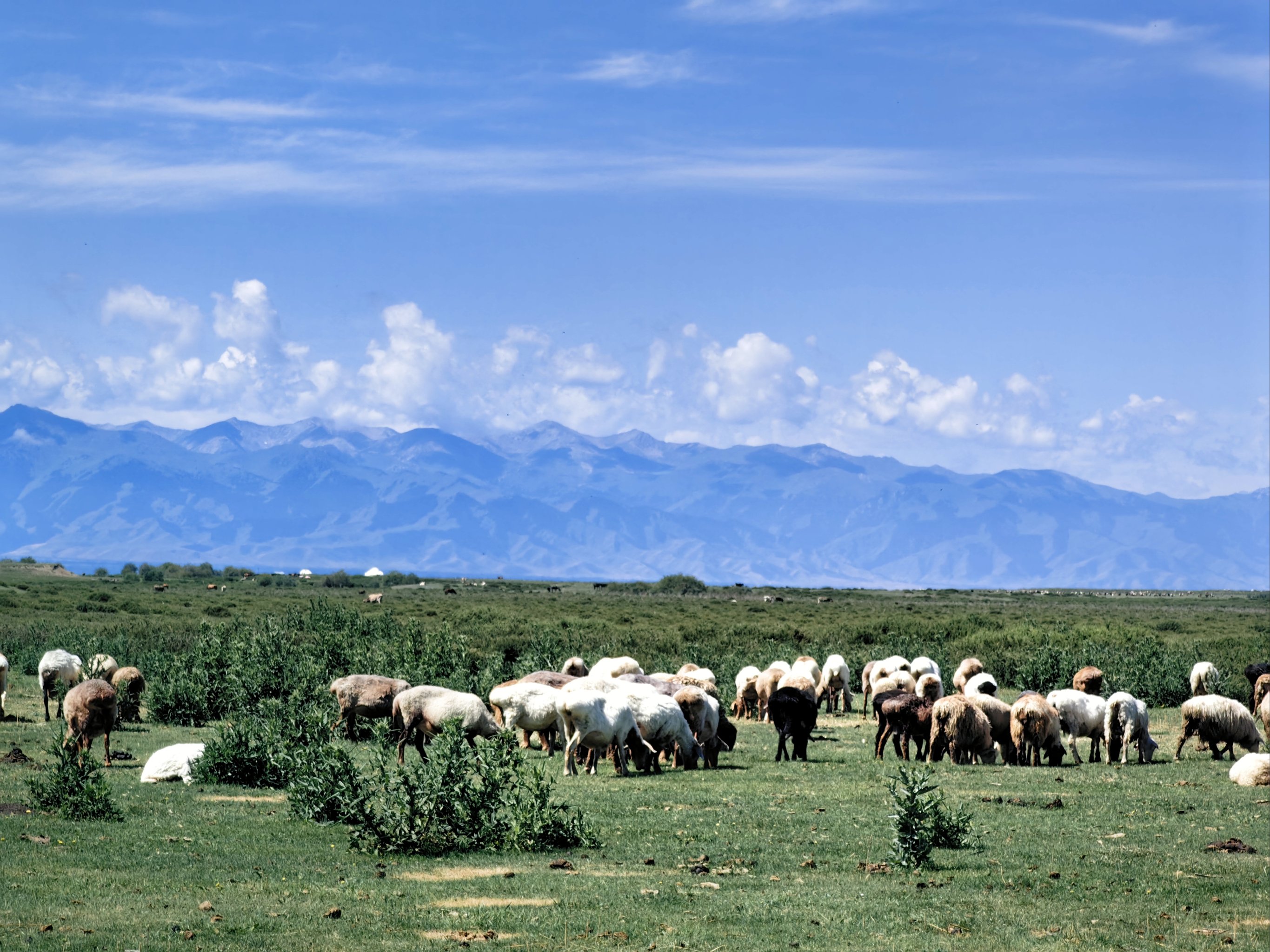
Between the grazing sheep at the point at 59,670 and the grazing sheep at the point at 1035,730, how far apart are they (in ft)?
76.7

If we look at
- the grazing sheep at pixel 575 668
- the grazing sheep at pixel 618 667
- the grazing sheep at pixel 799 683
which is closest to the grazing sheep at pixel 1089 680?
the grazing sheep at pixel 799 683

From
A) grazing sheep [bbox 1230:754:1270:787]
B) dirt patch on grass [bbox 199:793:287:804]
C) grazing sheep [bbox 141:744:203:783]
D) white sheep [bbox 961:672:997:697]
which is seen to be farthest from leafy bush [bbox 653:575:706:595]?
dirt patch on grass [bbox 199:793:287:804]

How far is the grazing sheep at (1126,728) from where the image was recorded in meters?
27.1

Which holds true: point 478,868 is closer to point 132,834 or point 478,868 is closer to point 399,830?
point 399,830

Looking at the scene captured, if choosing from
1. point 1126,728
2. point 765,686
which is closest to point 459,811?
point 1126,728

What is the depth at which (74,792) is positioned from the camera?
18.3 metres

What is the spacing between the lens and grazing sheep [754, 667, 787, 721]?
121 ft

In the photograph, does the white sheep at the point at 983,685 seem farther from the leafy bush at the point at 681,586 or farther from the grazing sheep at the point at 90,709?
the leafy bush at the point at 681,586

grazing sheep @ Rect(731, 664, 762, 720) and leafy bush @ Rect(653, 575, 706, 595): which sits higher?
leafy bush @ Rect(653, 575, 706, 595)

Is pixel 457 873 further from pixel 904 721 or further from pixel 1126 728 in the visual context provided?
pixel 1126 728

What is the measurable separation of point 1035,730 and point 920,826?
11294 mm

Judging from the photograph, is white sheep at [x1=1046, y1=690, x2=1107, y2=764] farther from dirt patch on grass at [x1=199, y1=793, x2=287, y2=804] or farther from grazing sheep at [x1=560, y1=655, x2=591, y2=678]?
dirt patch on grass at [x1=199, y1=793, x2=287, y2=804]

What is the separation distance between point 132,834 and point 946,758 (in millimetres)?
17321

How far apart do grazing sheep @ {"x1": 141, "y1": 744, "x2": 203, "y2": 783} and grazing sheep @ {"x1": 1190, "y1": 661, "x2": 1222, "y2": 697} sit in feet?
94.7
